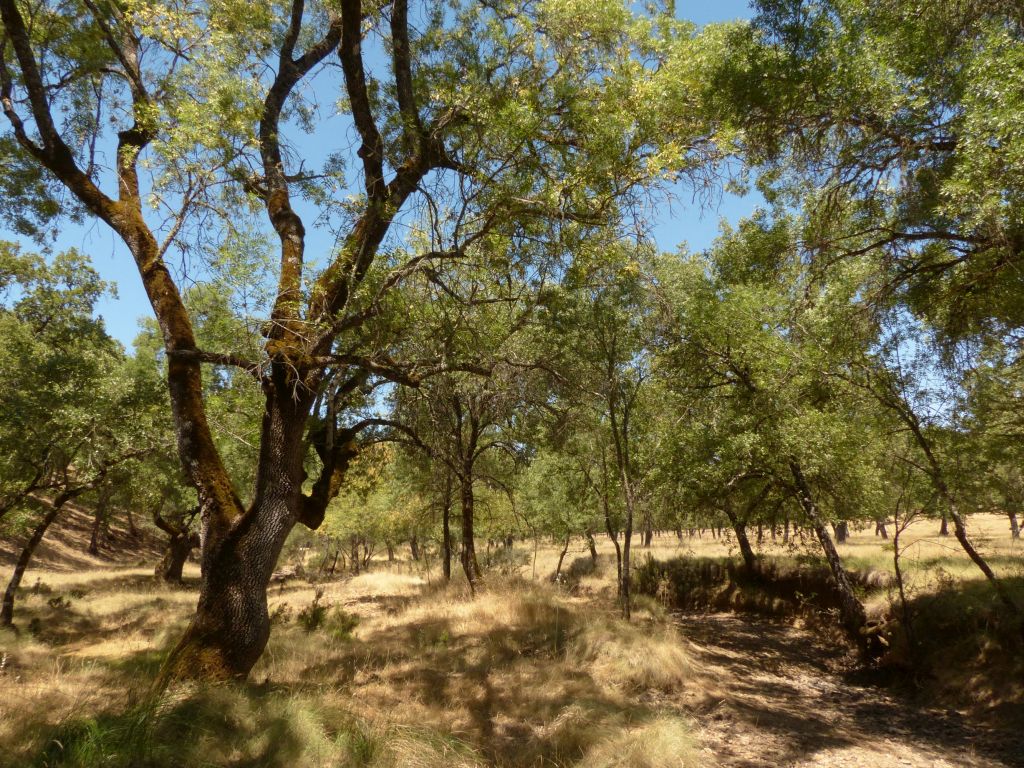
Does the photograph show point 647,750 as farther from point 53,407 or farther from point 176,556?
point 176,556

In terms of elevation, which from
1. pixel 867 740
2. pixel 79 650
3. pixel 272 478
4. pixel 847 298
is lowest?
pixel 867 740

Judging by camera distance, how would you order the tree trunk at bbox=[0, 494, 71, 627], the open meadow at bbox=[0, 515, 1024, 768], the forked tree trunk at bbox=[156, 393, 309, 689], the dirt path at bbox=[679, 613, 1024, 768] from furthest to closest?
the tree trunk at bbox=[0, 494, 71, 627] → the dirt path at bbox=[679, 613, 1024, 768] → the forked tree trunk at bbox=[156, 393, 309, 689] → the open meadow at bbox=[0, 515, 1024, 768]

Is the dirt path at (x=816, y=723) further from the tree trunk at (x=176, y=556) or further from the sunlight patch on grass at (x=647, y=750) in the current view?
the tree trunk at (x=176, y=556)

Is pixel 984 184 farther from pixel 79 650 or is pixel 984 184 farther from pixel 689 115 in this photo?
pixel 79 650

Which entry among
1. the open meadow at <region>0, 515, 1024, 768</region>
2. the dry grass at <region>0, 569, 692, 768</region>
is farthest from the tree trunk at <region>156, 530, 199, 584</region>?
the dry grass at <region>0, 569, 692, 768</region>

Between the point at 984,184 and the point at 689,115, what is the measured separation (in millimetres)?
3054

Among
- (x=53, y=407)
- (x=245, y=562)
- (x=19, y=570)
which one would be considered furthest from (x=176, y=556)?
(x=245, y=562)

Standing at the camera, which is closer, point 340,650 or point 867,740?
point 867,740

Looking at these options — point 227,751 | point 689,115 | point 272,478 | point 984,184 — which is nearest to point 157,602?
point 272,478

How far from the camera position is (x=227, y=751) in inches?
154

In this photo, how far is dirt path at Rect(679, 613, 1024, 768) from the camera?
6172mm

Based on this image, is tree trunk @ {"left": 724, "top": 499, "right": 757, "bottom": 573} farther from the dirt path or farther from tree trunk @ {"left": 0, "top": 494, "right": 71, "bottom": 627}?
tree trunk @ {"left": 0, "top": 494, "right": 71, "bottom": 627}

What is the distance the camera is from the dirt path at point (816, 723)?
20.2 feet

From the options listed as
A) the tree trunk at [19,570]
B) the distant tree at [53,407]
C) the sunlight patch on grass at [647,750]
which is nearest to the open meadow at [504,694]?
the sunlight patch on grass at [647,750]
